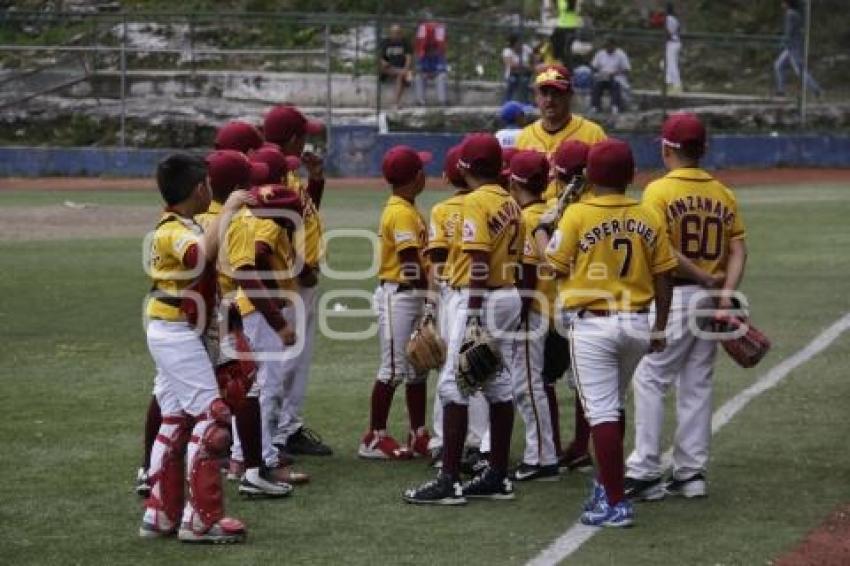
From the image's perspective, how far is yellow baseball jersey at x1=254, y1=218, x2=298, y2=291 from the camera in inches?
379

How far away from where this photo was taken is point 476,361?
912 centimetres

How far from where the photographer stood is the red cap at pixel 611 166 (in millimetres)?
8789

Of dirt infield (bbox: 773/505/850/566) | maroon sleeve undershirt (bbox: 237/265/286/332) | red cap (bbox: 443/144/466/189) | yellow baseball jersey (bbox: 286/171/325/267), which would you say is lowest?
dirt infield (bbox: 773/505/850/566)

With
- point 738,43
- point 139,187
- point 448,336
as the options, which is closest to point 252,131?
point 448,336

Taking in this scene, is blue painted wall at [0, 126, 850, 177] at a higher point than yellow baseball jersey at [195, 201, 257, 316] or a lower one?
lower

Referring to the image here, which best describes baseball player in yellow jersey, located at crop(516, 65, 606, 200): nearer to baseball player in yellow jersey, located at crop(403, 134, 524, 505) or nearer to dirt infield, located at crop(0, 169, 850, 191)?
baseball player in yellow jersey, located at crop(403, 134, 524, 505)

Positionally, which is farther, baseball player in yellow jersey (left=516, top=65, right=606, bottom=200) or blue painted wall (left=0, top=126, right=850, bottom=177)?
blue painted wall (left=0, top=126, right=850, bottom=177)

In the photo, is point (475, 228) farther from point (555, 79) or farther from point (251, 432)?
point (555, 79)

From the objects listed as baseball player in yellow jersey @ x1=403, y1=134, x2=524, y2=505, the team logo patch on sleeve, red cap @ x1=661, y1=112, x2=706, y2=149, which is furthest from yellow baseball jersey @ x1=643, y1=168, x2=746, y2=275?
the team logo patch on sleeve

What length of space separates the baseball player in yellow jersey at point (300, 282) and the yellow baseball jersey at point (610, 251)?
6.80 ft

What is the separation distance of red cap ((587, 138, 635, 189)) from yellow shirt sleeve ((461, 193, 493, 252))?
2.32 ft

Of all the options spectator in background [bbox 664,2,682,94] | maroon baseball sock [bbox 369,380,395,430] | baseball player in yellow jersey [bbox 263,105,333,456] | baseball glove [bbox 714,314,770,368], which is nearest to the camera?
baseball glove [bbox 714,314,770,368]

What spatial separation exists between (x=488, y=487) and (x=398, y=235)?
167 centimetres

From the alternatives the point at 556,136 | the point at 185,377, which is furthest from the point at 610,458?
the point at 556,136
